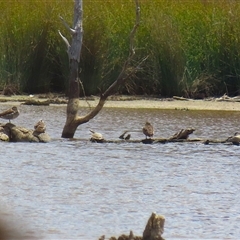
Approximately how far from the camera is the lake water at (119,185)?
6383mm

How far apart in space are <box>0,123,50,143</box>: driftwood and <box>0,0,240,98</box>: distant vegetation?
5322mm

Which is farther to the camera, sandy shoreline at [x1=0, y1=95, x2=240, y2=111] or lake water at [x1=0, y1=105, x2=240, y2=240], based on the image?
sandy shoreline at [x1=0, y1=95, x2=240, y2=111]

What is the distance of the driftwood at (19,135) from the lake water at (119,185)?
13 cm

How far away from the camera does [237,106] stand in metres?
15.3

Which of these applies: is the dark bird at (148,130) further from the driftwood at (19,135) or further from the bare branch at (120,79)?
the driftwood at (19,135)

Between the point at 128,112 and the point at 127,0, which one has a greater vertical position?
the point at 127,0

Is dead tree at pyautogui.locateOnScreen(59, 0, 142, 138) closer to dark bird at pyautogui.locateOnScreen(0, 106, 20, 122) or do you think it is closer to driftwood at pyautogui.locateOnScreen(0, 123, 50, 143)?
driftwood at pyautogui.locateOnScreen(0, 123, 50, 143)

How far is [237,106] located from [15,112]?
18.1ft

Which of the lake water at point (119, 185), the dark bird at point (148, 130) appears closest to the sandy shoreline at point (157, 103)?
the lake water at point (119, 185)

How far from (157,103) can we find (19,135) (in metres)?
5.31

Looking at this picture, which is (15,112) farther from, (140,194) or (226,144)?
(140,194)

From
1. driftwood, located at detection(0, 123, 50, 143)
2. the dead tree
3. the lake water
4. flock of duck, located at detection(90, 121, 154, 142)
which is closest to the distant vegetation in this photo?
the lake water

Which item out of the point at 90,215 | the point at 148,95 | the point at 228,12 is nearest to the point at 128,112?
the point at 148,95

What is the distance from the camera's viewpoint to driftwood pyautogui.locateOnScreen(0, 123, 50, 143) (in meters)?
10.8
